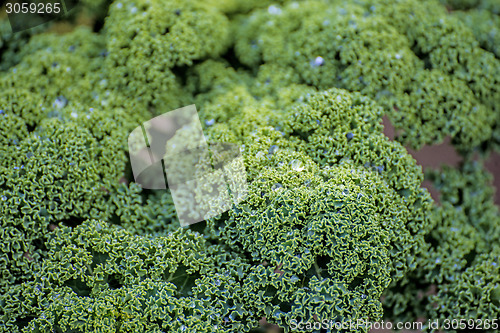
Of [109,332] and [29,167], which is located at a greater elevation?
[29,167]

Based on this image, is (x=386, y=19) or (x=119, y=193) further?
(x=386, y=19)

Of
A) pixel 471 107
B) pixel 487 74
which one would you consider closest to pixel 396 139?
pixel 471 107

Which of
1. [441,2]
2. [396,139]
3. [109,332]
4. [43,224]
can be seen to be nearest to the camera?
[109,332]

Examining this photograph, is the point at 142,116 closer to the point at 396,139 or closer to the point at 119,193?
the point at 119,193

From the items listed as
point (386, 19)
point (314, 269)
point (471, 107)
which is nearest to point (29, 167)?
point (314, 269)

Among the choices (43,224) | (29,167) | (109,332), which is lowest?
(109,332)

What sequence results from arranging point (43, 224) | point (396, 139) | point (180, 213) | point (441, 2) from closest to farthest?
point (43, 224), point (180, 213), point (396, 139), point (441, 2)
